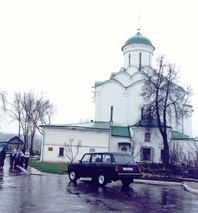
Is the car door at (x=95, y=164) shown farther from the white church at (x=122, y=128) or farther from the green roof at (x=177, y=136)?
the green roof at (x=177, y=136)

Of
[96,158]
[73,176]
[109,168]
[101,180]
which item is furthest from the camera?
[73,176]

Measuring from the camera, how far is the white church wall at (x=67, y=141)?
34.0 meters

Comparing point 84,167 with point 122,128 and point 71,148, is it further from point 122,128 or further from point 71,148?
point 122,128

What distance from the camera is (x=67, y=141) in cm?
3434

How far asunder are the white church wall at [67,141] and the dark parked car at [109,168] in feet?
66.3

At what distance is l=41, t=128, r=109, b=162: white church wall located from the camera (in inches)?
1337

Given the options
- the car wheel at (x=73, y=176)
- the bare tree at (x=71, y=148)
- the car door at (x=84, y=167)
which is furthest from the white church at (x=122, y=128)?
the car door at (x=84, y=167)

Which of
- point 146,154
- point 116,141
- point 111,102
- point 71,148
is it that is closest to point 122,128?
point 116,141

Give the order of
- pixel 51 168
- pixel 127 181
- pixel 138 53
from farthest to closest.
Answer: pixel 138 53 → pixel 51 168 → pixel 127 181

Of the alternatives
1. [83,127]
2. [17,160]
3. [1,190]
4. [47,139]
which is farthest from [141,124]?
[1,190]

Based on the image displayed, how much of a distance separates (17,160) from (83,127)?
14090 millimetres

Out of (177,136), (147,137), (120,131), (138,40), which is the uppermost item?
(138,40)

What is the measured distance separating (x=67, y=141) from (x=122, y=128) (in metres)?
7.87

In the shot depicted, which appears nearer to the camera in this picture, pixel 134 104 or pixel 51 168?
pixel 51 168
